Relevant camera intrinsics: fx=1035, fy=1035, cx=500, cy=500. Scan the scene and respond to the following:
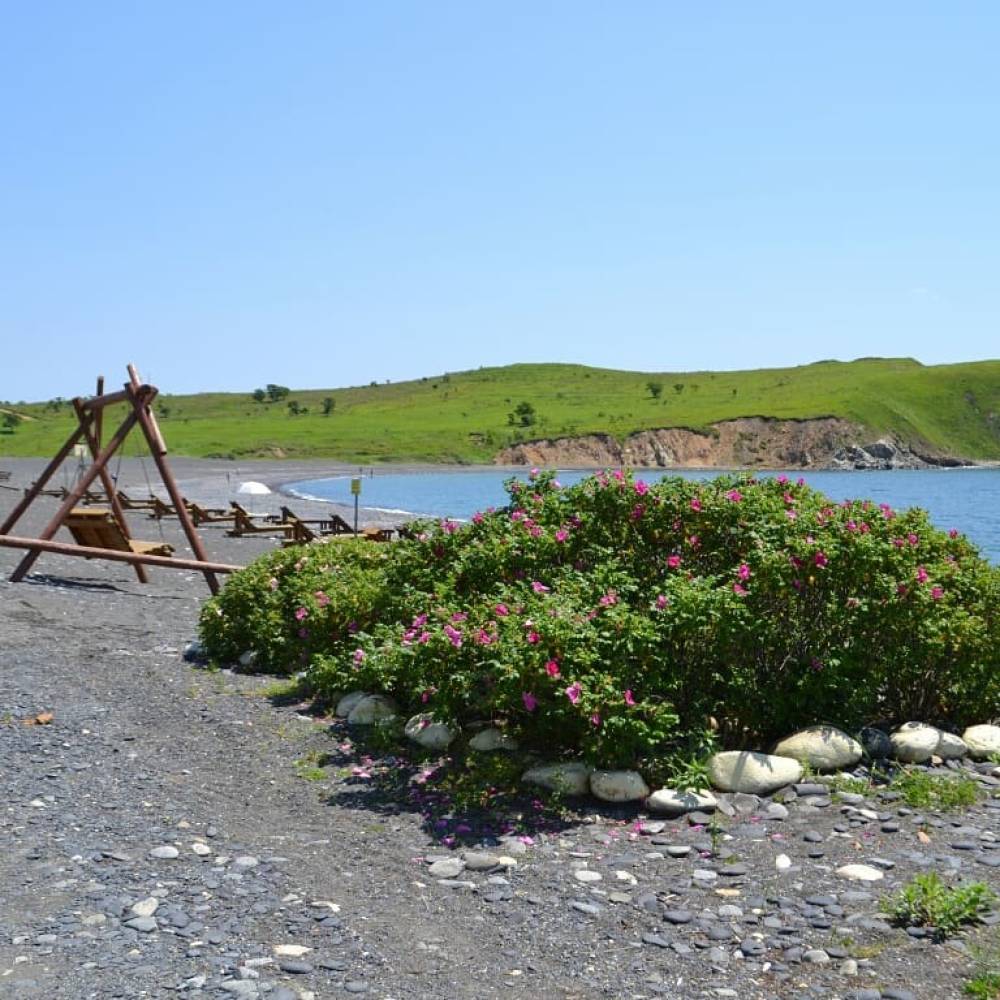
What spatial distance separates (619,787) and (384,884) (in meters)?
2.65

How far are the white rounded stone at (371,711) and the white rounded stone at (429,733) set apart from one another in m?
0.79

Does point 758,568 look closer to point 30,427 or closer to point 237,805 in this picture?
point 237,805

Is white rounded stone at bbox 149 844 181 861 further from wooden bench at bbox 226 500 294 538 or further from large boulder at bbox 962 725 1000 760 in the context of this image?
wooden bench at bbox 226 500 294 538

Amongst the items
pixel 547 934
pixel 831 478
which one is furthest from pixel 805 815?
pixel 831 478

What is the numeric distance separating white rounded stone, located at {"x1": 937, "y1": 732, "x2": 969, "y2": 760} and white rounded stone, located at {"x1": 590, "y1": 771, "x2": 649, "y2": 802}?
3.36 meters

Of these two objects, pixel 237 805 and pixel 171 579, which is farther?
pixel 171 579

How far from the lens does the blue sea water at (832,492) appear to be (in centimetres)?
8388

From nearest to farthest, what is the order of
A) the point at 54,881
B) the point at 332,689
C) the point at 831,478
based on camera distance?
the point at 54,881 < the point at 332,689 < the point at 831,478

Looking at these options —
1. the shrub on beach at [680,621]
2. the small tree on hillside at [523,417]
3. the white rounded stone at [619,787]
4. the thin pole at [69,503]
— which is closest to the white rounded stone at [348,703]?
the shrub on beach at [680,621]

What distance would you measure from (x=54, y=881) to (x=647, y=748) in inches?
207

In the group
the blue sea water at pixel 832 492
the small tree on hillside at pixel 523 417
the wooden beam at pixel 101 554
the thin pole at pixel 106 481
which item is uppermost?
the small tree on hillside at pixel 523 417

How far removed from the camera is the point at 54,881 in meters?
7.61

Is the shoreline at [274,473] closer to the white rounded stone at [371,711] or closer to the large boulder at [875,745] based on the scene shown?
the white rounded stone at [371,711]

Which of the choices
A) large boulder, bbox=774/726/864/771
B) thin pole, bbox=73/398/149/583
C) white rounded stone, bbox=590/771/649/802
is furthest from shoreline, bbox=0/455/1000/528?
white rounded stone, bbox=590/771/649/802
